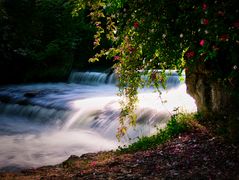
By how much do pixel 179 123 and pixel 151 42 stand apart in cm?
264

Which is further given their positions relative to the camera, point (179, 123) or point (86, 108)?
point (86, 108)

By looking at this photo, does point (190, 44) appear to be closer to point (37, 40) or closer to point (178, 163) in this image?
point (178, 163)

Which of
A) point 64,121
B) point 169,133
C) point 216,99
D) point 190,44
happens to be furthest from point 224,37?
point 64,121

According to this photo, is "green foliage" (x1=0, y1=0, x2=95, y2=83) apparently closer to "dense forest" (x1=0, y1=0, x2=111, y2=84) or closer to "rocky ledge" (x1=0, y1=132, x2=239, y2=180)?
"dense forest" (x1=0, y1=0, x2=111, y2=84)

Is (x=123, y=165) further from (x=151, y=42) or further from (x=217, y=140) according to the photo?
(x=151, y=42)

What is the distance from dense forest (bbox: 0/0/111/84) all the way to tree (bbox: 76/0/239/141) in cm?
1635

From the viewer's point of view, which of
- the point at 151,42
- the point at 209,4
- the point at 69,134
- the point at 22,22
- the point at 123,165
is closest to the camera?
the point at 209,4

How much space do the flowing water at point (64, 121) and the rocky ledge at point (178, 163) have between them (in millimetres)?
1776

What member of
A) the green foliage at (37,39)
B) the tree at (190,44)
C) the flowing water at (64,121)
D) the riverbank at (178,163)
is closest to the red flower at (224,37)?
the tree at (190,44)

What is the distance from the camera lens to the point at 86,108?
14.3m

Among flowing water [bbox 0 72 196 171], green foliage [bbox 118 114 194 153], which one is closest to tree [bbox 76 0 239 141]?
green foliage [bbox 118 114 194 153]

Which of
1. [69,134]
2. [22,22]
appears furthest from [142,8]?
[22,22]

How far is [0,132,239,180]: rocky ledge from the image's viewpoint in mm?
4922

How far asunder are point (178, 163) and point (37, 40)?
19.1m
